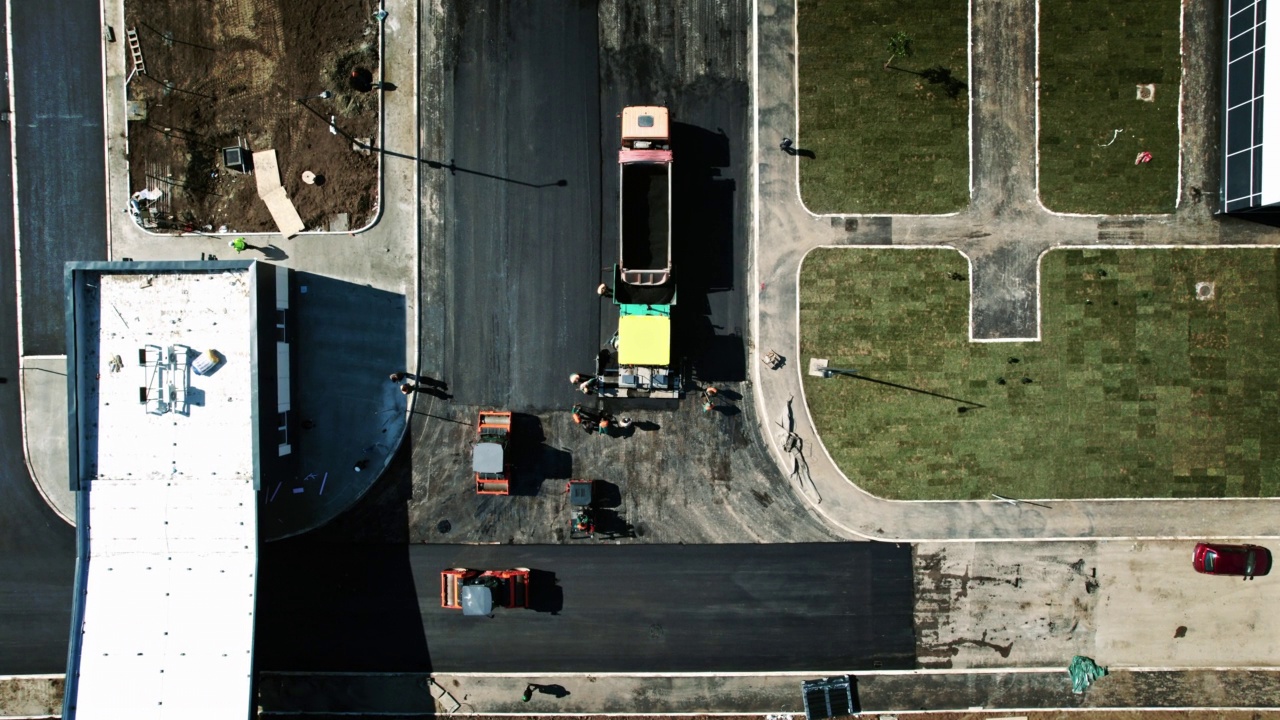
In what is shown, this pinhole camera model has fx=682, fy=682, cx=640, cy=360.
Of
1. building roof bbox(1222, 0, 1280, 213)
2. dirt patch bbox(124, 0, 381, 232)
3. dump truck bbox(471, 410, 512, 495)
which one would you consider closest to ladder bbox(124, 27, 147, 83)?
dirt patch bbox(124, 0, 381, 232)

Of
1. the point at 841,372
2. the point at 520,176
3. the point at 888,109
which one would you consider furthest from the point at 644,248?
the point at 888,109

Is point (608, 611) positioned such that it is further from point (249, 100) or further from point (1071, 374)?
point (249, 100)

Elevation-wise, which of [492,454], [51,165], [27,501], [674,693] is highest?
[51,165]

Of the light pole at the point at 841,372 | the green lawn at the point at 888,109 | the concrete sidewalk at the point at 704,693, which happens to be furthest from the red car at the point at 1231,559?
the green lawn at the point at 888,109

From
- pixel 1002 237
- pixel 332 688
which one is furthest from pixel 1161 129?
pixel 332 688

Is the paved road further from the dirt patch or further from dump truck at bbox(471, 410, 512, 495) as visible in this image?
the dirt patch

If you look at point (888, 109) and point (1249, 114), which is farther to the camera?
point (888, 109)
